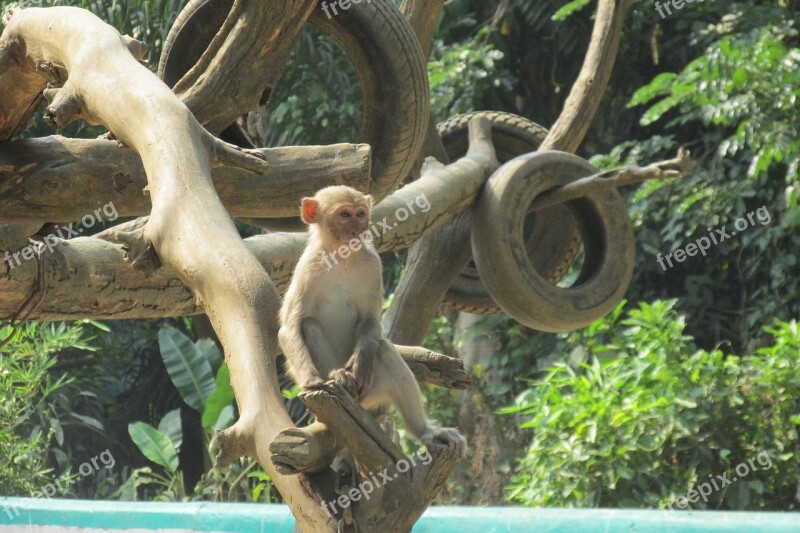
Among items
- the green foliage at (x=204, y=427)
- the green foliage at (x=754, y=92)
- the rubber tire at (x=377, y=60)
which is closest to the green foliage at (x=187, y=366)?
the green foliage at (x=204, y=427)

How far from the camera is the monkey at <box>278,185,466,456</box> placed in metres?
2.47

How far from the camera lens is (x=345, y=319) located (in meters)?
2.75

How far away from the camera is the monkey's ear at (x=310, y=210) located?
2.88 m

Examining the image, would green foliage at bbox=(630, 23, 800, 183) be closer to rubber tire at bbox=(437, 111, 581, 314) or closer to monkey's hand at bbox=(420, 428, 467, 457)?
rubber tire at bbox=(437, 111, 581, 314)

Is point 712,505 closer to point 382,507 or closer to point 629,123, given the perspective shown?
point 629,123

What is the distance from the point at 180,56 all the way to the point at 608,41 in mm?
2719

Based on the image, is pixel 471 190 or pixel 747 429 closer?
pixel 471 190

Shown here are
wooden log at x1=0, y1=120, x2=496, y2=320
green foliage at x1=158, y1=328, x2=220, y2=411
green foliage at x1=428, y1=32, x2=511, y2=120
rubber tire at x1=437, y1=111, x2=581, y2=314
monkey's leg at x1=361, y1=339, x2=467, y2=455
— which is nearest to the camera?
monkey's leg at x1=361, y1=339, x2=467, y2=455

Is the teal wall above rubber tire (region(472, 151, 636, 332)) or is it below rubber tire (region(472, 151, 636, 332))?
below

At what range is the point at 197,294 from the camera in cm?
229

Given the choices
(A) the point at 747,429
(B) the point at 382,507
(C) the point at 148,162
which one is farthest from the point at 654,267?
(B) the point at 382,507

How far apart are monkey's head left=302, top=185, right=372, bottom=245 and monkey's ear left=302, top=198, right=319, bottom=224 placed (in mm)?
13

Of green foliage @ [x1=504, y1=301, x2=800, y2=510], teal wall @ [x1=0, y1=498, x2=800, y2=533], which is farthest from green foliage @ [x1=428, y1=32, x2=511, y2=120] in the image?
teal wall @ [x1=0, y1=498, x2=800, y2=533]

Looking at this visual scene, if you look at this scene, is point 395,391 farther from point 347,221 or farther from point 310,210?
point 310,210
